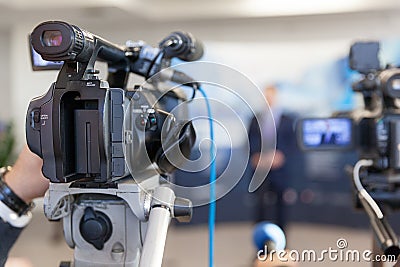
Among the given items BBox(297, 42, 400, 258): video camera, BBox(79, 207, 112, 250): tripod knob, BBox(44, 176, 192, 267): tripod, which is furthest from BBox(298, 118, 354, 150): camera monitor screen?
BBox(79, 207, 112, 250): tripod knob

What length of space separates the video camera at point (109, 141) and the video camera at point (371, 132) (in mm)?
568

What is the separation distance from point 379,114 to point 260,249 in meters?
0.65

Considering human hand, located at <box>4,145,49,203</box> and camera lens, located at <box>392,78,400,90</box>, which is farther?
camera lens, located at <box>392,78,400,90</box>

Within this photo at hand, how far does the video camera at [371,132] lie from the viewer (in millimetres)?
1476

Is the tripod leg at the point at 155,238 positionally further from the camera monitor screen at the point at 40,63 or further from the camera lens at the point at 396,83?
the camera lens at the point at 396,83

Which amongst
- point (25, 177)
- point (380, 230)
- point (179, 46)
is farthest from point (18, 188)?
point (380, 230)

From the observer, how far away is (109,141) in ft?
2.96

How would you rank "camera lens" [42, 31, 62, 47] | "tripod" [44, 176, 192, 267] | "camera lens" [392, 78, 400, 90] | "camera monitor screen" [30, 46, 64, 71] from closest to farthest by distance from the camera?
"camera lens" [42, 31, 62, 47] → "tripod" [44, 176, 192, 267] → "camera monitor screen" [30, 46, 64, 71] → "camera lens" [392, 78, 400, 90]

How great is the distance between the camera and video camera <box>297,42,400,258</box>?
1.48m

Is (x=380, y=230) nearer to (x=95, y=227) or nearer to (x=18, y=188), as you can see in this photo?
(x=95, y=227)

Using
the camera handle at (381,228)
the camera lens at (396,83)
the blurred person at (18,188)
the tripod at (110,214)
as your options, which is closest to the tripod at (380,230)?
the camera handle at (381,228)

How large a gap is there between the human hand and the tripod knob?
19 centimetres

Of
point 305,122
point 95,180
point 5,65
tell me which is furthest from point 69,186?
point 5,65

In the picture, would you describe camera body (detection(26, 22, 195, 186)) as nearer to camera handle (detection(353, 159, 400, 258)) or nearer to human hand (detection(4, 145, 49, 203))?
human hand (detection(4, 145, 49, 203))
